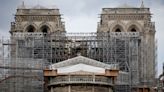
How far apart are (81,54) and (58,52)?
2.20 metres

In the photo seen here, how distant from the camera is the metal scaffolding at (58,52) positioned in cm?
4925

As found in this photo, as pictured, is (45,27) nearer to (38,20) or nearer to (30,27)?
(38,20)

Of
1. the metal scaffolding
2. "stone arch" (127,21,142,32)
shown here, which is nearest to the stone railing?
the metal scaffolding

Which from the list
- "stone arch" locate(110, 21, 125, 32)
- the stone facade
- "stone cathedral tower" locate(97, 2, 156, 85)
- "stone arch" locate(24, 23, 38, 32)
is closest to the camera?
the stone facade

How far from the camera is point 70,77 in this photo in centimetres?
4103

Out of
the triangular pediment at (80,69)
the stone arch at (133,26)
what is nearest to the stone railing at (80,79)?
the triangular pediment at (80,69)

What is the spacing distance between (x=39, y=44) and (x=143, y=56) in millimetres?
10190

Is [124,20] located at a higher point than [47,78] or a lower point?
higher

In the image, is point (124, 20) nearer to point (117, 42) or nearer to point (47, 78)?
point (117, 42)

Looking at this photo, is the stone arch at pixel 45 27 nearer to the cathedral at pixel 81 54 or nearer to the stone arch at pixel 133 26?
the cathedral at pixel 81 54

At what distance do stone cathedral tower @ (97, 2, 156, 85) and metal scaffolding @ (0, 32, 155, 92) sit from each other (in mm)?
2612

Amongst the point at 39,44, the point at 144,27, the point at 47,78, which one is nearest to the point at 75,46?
the point at 39,44

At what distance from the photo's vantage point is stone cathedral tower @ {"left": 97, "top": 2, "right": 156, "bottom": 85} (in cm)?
5850

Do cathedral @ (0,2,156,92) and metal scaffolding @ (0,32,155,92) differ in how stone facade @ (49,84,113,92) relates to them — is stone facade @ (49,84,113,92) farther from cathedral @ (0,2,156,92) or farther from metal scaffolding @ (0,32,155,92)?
metal scaffolding @ (0,32,155,92)
